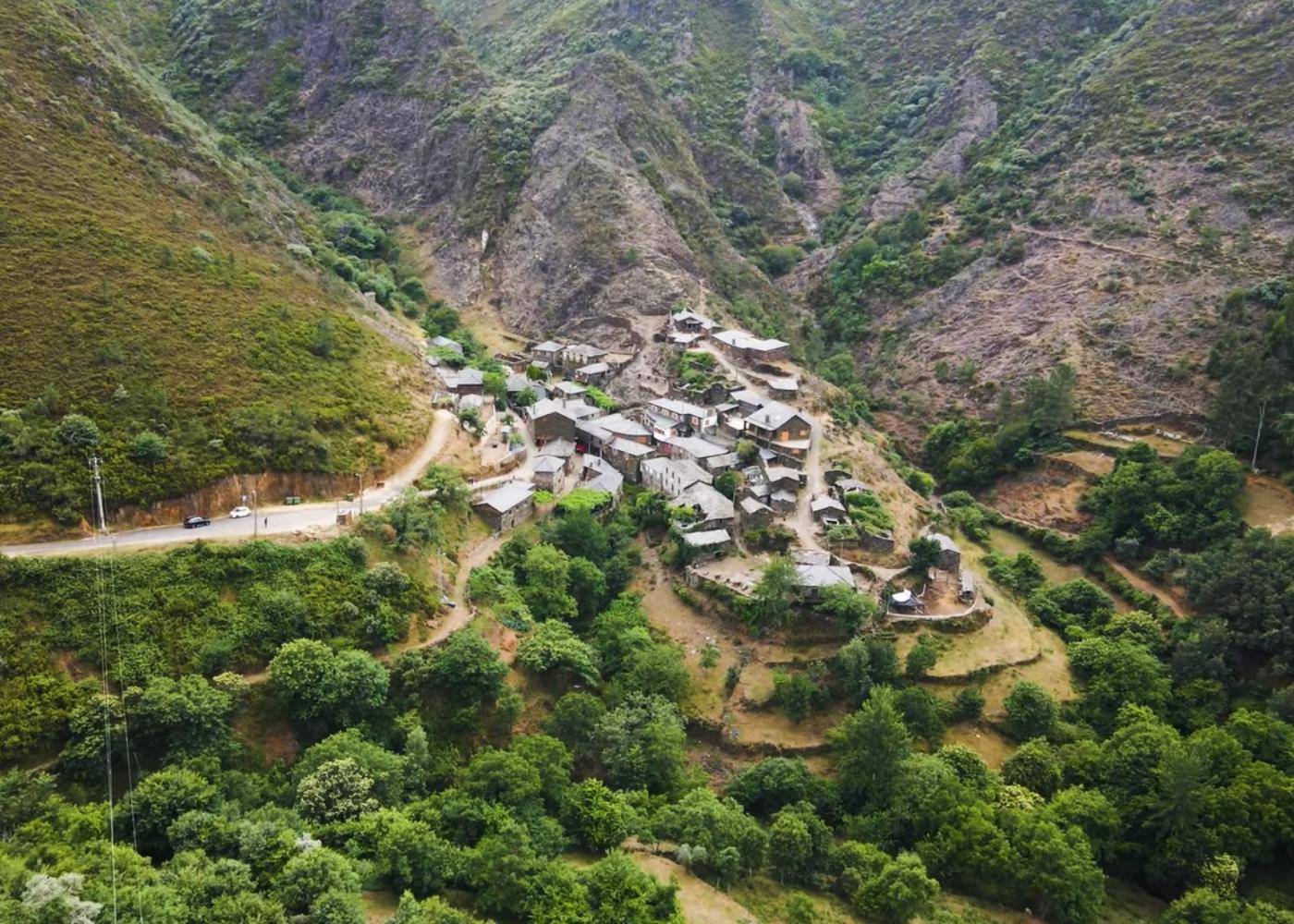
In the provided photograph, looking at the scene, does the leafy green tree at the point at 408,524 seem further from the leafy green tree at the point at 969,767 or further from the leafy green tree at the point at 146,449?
the leafy green tree at the point at 969,767

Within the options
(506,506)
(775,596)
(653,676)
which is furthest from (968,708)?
(506,506)

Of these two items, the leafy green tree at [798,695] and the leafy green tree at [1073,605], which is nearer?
the leafy green tree at [798,695]

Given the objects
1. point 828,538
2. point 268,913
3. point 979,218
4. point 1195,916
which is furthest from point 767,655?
point 979,218

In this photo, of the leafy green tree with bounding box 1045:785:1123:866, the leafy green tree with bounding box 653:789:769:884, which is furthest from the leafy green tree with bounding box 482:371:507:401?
the leafy green tree with bounding box 1045:785:1123:866

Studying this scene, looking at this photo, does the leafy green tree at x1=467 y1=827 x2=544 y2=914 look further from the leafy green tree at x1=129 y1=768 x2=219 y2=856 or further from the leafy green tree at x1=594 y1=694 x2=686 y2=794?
the leafy green tree at x1=129 y1=768 x2=219 y2=856

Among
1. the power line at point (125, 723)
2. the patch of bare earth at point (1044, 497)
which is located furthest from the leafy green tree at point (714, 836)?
the patch of bare earth at point (1044, 497)

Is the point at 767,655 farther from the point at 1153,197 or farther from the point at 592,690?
the point at 1153,197
